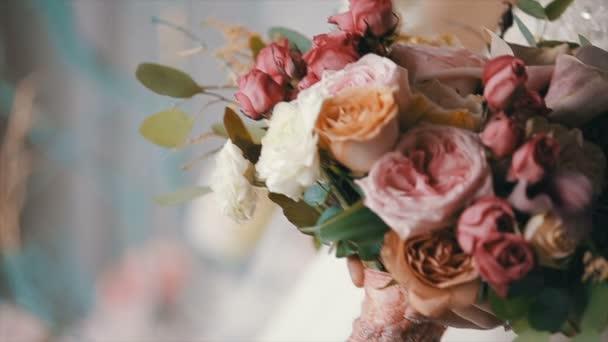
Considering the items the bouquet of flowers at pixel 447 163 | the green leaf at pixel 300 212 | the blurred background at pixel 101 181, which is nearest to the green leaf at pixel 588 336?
the bouquet of flowers at pixel 447 163

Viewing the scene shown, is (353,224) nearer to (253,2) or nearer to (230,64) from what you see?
(230,64)

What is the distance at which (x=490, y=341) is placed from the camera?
2.38 feet

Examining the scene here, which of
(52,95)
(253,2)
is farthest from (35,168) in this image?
(253,2)

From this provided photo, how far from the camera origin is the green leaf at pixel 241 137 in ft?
1.90

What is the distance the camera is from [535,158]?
0.44m

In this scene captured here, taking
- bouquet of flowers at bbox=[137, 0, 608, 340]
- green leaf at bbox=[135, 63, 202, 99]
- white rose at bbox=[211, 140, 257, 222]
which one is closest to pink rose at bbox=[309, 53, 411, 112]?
bouquet of flowers at bbox=[137, 0, 608, 340]

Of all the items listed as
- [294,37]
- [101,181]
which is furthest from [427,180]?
[101,181]

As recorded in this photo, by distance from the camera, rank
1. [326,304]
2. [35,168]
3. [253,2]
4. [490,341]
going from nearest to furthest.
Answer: [490,341]
[326,304]
[253,2]
[35,168]

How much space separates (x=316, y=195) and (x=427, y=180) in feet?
0.39

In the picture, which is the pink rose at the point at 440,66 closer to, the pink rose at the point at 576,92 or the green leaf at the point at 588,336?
the pink rose at the point at 576,92

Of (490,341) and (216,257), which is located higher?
(490,341)

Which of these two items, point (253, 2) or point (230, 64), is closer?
point (230, 64)

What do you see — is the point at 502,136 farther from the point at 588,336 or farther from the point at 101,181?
the point at 101,181

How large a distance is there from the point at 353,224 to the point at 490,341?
31 cm
